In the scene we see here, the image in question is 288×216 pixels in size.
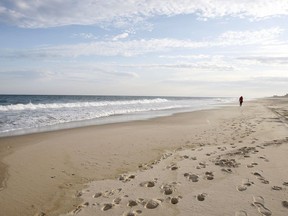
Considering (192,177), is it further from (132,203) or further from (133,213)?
(133,213)

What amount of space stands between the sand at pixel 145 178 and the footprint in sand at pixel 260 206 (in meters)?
0.01

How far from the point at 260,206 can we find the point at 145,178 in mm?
2256

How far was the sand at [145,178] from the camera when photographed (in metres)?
4.07

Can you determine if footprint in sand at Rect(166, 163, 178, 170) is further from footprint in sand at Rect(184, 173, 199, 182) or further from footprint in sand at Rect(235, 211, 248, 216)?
footprint in sand at Rect(235, 211, 248, 216)

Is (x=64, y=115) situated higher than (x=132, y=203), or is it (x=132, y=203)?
(x=132, y=203)

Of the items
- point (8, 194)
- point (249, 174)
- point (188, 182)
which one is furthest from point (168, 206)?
point (8, 194)

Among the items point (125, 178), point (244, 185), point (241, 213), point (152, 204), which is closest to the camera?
point (241, 213)

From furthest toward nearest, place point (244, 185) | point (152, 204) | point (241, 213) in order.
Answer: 1. point (244, 185)
2. point (152, 204)
3. point (241, 213)

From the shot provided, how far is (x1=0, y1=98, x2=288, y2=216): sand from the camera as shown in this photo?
13.3 feet

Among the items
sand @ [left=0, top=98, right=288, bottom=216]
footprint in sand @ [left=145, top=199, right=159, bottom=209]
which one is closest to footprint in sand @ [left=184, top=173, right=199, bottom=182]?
sand @ [left=0, top=98, right=288, bottom=216]

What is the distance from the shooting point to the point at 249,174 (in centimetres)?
525

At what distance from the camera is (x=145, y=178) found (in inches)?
213

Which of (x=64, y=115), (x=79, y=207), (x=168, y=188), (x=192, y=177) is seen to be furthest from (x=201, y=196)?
(x=64, y=115)

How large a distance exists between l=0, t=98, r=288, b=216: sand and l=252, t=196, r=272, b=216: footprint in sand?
0.5 inches
